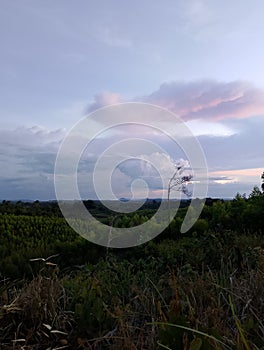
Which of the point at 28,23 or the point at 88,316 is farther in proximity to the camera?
the point at 28,23

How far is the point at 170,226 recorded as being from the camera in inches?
307

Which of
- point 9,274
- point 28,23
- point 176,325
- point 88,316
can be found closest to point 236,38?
point 28,23

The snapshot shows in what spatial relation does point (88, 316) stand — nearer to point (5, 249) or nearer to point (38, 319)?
point (38, 319)

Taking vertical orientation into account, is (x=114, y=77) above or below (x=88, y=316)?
above

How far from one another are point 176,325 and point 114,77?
19.7 feet

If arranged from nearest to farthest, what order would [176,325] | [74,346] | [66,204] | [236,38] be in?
[176,325] < [74,346] < [236,38] < [66,204]

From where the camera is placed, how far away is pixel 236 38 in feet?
22.5

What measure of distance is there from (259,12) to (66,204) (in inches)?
229

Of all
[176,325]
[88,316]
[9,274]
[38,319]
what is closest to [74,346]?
[88,316]

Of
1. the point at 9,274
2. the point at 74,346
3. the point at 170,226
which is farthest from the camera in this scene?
the point at 170,226

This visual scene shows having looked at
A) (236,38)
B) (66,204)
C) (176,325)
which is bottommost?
(176,325)

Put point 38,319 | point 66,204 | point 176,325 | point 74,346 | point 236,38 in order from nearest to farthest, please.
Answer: point 176,325 < point 74,346 < point 38,319 < point 236,38 < point 66,204

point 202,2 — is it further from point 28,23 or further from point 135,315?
point 135,315

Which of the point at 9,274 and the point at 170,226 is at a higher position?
the point at 170,226
